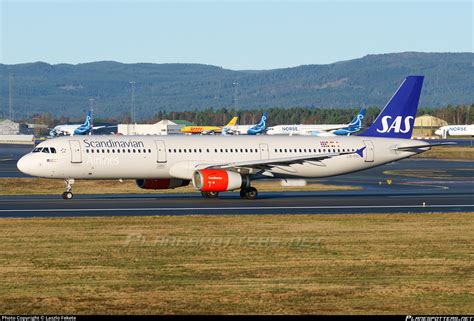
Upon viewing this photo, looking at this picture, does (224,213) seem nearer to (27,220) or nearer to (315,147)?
(27,220)

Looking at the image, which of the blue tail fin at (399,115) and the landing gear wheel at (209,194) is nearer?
the landing gear wheel at (209,194)

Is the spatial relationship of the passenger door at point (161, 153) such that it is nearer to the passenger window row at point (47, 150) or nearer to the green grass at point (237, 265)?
the passenger window row at point (47, 150)

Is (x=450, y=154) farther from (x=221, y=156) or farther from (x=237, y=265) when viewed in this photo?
(x=237, y=265)

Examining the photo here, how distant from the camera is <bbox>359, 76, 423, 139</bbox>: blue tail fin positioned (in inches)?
2233

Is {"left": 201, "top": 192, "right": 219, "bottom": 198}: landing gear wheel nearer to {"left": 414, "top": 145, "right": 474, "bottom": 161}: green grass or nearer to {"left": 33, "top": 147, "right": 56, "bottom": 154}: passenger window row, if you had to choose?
{"left": 33, "top": 147, "right": 56, "bottom": 154}: passenger window row

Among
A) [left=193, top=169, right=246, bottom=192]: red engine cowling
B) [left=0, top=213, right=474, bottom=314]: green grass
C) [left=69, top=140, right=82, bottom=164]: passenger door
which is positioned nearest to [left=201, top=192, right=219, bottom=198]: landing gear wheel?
[left=193, top=169, right=246, bottom=192]: red engine cowling

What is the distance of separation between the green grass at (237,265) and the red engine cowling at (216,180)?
9.18m

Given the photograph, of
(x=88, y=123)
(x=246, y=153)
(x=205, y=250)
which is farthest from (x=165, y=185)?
(x=88, y=123)

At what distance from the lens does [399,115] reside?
187ft

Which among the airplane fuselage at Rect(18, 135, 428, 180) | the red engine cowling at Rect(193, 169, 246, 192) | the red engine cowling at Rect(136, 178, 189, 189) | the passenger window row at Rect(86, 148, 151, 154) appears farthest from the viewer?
the red engine cowling at Rect(136, 178, 189, 189)

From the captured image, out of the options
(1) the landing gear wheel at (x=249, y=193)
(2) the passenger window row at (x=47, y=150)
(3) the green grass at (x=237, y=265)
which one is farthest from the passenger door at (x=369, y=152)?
(2) the passenger window row at (x=47, y=150)

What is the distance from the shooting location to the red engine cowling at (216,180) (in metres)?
49.2

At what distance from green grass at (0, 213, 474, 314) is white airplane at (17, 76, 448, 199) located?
1096cm

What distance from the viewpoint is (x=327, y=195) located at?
55.2 metres
